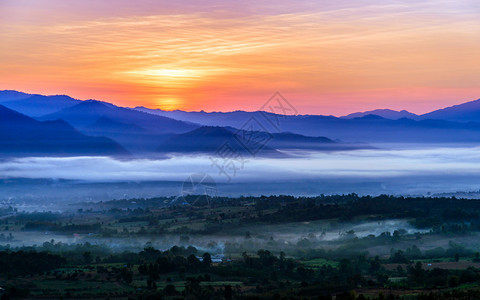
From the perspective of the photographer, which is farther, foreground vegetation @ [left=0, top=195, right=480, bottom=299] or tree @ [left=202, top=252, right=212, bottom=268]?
tree @ [left=202, top=252, right=212, bottom=268]

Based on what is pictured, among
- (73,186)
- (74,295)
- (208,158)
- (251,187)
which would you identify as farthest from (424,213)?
(208,158)

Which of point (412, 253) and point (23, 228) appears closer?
point (412, 253)

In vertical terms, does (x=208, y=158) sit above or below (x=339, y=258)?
above

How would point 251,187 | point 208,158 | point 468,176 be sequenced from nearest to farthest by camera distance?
point 251,187, point 468,176, point 208,158

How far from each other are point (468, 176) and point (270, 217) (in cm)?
11760

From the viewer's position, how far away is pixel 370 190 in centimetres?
14575

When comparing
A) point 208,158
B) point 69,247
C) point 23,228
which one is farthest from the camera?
point 208,158

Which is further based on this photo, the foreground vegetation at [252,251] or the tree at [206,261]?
the tree at [206,261]

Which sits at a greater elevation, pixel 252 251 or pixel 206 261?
pixel 252 251

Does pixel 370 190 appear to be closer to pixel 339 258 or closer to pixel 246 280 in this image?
pixel 339 258

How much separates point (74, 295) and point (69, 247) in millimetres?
26342

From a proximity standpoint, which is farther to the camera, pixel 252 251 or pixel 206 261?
pixel 252 251

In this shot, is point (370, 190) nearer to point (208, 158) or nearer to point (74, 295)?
point (208, 158)

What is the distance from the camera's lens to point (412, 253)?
56.5 meters
